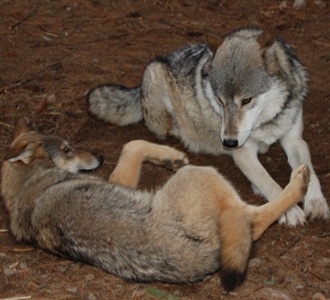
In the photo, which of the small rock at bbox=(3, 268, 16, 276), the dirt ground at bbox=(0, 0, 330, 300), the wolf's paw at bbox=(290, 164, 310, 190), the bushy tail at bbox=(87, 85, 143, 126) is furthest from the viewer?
the bushy tail at bbox=(87, 85, 143, 126)

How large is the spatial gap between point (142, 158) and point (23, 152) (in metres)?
1.28

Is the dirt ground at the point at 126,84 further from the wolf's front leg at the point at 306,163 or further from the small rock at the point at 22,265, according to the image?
the wolf's front leg at the point at 306,163

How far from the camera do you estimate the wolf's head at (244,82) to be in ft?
19.2

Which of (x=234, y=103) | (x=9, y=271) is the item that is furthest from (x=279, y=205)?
(x=9, y=271)

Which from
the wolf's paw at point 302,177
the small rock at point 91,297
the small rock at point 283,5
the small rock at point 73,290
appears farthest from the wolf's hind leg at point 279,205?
the small rock at point 283,5

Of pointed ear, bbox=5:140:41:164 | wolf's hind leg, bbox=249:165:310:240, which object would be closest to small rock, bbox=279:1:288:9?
wolf's hind leg, bbox=249:165:310:240

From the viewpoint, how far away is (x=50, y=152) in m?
5.86

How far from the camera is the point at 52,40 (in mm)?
9672

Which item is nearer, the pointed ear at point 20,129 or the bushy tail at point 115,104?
the pointed ear at point 20,129

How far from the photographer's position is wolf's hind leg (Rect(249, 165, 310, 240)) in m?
4.67

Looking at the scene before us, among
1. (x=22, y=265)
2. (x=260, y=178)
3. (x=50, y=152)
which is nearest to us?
(x=22, y=265)

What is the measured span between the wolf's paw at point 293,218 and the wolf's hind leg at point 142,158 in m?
1.19

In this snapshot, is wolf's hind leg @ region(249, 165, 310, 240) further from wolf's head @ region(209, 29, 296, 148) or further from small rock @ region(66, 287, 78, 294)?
small rock @ region(66, 287, 78, 294)

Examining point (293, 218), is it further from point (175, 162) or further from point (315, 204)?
point (175, 162)
